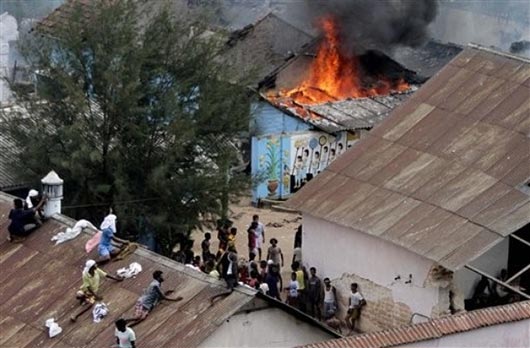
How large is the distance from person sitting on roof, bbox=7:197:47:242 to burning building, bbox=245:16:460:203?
30.5ft

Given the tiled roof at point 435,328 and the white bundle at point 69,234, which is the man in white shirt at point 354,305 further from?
the tiled roof at point 435,328

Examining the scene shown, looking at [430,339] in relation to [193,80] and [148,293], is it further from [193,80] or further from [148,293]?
[193,80]

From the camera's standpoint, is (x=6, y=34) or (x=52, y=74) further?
(x=6, y=34)

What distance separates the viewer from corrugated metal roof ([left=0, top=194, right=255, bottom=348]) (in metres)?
14.5

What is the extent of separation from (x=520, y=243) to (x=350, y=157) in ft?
10.8

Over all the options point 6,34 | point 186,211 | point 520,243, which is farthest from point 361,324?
point 6,34

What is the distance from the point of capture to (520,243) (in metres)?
19.6

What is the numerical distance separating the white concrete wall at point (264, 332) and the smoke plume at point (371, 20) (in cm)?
2164

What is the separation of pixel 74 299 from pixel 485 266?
6795 millimetres

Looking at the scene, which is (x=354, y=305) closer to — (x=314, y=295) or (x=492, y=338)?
(x=314, y=295)

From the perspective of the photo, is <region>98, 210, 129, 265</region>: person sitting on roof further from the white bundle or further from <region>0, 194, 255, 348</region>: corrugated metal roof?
the white bundle

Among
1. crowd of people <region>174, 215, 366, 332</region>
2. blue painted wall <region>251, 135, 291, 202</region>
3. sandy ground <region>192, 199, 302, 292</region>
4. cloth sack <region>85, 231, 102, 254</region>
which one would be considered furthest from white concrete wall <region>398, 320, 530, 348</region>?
blue painted wall <region>251, 135, 291, 202</region>

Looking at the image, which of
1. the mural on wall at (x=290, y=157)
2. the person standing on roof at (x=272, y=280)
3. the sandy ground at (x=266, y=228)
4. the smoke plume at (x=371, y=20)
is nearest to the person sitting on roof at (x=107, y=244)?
the person standing on roof at (x=272, y=280)

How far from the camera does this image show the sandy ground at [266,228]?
1021 inches
